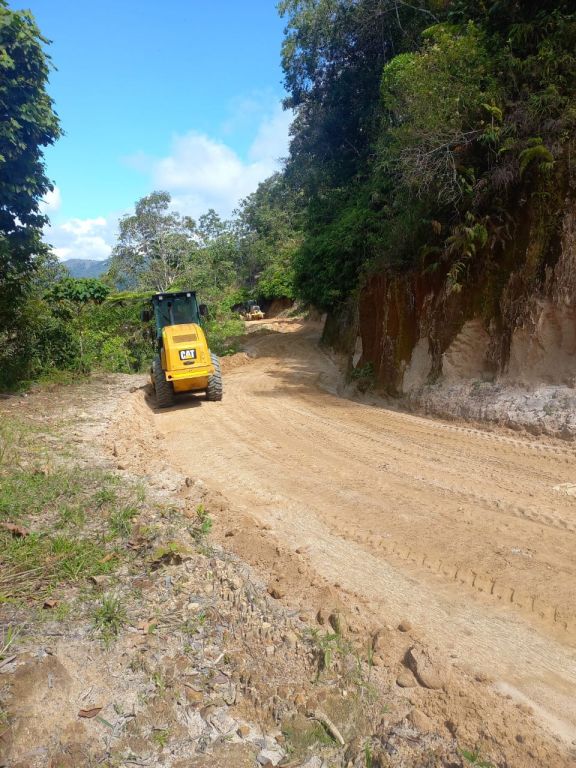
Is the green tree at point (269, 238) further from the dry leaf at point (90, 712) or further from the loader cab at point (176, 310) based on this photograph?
the dry leaf at point (90, 712)

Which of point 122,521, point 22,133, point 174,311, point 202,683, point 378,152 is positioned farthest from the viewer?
point 378,152

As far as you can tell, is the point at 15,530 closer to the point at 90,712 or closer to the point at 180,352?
the point at 90,712

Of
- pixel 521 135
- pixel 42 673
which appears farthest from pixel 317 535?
pixel 521 135

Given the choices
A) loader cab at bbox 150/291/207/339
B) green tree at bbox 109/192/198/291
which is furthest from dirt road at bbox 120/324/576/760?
green tree at bbox 109/192/198/291

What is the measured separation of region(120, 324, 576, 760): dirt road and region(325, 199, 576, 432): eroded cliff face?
1.02m

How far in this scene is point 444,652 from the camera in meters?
3.38

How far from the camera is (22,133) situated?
1057cm

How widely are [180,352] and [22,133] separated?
5227 mm

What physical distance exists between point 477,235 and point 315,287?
11180 mm

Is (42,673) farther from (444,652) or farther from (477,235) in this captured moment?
(477,235)

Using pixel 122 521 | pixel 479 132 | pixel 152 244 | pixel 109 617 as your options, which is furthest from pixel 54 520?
pixel 152 244

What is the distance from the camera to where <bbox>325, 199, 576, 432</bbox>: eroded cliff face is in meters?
8.24

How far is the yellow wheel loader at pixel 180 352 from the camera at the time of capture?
1167cm

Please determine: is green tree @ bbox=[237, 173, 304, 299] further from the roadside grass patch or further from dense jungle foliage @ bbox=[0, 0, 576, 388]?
the roadside grass patch
